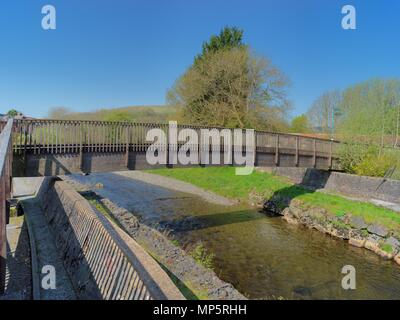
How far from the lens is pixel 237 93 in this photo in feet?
105

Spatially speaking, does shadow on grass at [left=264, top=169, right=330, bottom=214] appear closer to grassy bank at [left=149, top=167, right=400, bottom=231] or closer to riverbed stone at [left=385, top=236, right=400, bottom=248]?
grassy bank at [left=149, top=167, right=400, bottom=231]

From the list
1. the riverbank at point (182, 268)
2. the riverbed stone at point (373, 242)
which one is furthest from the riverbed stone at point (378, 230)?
the riverbank at point (182, 268)

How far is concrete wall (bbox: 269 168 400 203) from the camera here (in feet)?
58.0

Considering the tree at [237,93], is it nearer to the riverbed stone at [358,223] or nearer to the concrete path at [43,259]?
the riverbed stone at [358,223]

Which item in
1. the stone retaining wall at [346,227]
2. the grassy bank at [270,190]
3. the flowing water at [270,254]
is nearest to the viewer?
the flowing water at [270,254]

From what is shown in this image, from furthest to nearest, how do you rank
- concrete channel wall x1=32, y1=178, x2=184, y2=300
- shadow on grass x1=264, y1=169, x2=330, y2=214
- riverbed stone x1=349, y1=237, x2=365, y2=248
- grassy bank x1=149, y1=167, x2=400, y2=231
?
shadow on grass x1=264, y1=169, x2=330, y2=214, grassy bank x1=149, y1=167, x2=400, y2=231, riverbed stone x1=349, y1=237, x2=365, y2=248, concrete channel wall x1=32, y1=178, x2=184, y2=300

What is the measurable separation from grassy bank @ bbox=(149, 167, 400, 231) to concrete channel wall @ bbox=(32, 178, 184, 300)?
45.3 ft

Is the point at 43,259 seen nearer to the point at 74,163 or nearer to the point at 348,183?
the point at 74,163

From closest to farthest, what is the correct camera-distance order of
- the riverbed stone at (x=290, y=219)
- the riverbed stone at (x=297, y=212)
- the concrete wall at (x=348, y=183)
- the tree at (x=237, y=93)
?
the concrete wall at (x=348, y=183), the riverbed stone at (x=290, y=219), the riverbed stone at (x=297, y=212), the tree at (x=237, y=93)

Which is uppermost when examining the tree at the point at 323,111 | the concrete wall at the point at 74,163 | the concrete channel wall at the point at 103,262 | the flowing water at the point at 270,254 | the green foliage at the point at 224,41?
the green foliage at the point at 224,41

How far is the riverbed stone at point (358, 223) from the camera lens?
15684 millimetres

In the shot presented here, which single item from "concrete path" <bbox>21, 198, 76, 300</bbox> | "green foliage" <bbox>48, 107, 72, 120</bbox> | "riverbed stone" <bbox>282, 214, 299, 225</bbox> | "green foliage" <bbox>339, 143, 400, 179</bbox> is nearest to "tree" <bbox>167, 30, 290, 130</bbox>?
"green foliage" <bbox>339, 143, 400, 179</bbox>
